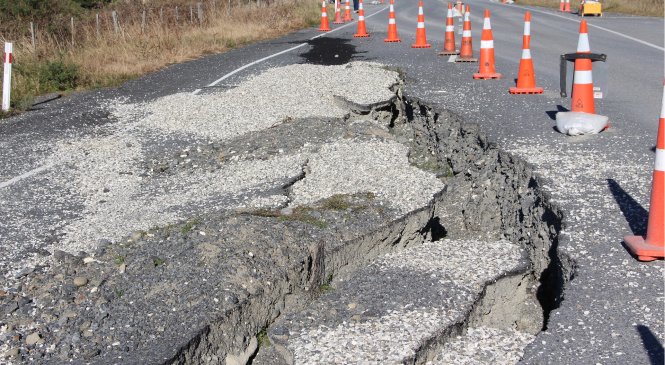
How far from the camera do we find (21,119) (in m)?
7.77

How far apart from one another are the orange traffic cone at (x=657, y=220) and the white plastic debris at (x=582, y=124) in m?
2.29

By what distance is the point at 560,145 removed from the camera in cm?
506

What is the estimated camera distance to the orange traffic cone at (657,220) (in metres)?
3.05

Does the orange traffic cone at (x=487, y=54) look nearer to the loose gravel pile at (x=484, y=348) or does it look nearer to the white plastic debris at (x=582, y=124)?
the white plastic debris at (x=582, y=124)

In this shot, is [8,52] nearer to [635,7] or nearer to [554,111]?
[554,111]

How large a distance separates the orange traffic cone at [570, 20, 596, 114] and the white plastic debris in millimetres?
137

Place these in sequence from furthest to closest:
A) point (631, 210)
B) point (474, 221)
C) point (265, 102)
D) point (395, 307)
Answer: point (265, 102) → point (474, 221) → point (631, 210) → point (395, 307)

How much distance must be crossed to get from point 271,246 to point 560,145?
120 inches

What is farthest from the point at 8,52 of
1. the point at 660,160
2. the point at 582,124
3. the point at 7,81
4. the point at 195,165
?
the point at 660,160

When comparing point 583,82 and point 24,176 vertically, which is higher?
point 583,82

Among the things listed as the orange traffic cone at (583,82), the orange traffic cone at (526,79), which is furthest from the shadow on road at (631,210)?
the orange traffic cone at (526,79)

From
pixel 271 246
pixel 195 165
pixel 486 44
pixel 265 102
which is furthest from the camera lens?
pixel 486 44

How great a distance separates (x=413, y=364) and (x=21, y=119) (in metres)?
7.26

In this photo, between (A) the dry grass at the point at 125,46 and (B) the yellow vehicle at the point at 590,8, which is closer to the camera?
(A) the dry grass at the point at 125,46
